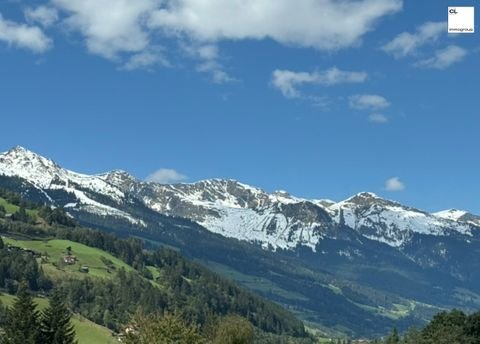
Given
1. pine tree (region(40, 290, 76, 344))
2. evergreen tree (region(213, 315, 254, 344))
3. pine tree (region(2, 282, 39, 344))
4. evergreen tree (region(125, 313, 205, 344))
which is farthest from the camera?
evergreen tree (region(213, 315, 254, 344))

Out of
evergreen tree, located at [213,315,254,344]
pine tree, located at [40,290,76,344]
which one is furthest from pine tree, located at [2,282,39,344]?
evergreen tree, located at [213,315,254,344]

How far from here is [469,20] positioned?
7400 centimetres

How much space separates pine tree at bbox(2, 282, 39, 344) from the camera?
4461 inches

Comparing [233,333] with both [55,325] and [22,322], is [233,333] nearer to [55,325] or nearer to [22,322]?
[55,325]

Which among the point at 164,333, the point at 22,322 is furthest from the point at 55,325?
the point at 164,333

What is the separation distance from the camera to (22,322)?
11450 cm

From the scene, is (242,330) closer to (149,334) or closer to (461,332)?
(149,334)

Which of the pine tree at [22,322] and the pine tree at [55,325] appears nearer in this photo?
the pine tree at [22,322]

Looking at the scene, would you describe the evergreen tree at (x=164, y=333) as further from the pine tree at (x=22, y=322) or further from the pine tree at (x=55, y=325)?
the pine tree at (x=55, y=325)

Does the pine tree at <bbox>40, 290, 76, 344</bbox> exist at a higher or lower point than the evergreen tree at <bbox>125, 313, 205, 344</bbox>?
lower

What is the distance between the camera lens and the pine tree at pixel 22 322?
113312 millimetres

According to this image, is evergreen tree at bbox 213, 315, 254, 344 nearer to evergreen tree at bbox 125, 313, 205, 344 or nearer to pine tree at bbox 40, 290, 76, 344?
pine tree at bbox 40, 290, 76, 344

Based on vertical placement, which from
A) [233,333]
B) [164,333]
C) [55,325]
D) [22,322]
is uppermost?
[164,333]

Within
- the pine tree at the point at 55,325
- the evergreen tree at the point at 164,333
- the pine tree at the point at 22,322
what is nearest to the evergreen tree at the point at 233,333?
the pine tree at the point at 55,325
